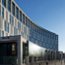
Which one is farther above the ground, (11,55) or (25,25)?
(25,25)

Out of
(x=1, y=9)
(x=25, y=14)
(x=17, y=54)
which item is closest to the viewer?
(x=17, y=54)

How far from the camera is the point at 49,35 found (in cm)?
19638

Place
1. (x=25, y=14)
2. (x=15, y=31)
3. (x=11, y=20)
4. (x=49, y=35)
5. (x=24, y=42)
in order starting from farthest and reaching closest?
(x=49, y=35) < (x=25, y=14) < (x=15, y=31) < (x=11, y=20) < (x=24, y=42)

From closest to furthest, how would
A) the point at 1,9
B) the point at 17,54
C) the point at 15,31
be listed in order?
the point at 17,54
the point at 1,9
the point at 15,31

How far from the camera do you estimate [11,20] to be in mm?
109562

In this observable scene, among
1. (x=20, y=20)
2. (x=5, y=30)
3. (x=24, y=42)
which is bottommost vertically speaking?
(x=24, y=42)

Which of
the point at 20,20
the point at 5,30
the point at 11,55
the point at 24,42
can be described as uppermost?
the point at 20,20

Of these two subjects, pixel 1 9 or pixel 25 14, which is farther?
pixel 25 14

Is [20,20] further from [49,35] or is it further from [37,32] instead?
[49,35]

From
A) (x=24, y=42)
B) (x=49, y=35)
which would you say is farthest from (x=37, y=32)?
(x=24, y=42)

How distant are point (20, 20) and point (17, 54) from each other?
269ft

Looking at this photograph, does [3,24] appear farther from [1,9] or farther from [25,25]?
[25,25]

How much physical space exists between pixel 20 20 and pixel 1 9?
30.8m

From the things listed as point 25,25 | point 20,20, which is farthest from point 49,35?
point 20,20
